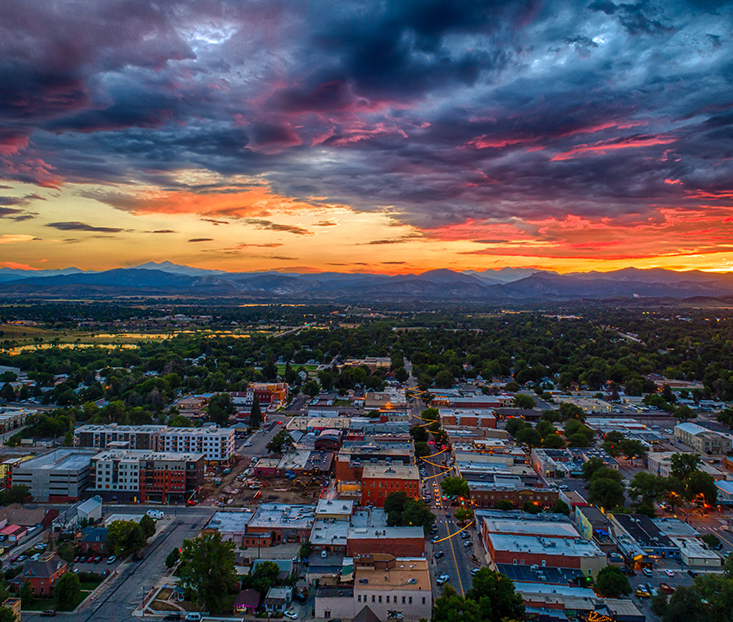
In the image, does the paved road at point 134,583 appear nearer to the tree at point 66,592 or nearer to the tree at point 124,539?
the tree at point 66,592

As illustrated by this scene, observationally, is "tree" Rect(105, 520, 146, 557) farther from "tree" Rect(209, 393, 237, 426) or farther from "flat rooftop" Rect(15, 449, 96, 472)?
"tree" Rect(209, 393, 237, 426)

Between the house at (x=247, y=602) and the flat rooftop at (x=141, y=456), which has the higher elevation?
the flat rooftop at (x=141, y=456)

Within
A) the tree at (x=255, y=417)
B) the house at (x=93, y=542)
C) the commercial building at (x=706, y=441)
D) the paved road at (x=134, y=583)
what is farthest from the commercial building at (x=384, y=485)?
the commercial building at (x=706, y=441)

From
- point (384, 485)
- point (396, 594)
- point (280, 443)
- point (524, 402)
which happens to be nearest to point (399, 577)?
point (396, 594)

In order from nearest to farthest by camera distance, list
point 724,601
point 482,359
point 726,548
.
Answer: point 724,601
point 726,548
point 482,359

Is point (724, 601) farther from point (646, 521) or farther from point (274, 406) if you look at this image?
point (274, 406)

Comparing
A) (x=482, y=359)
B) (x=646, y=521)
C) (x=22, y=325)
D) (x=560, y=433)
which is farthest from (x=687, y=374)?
(x=22, y=325)

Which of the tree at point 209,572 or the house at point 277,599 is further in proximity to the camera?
the house at point 277,599
